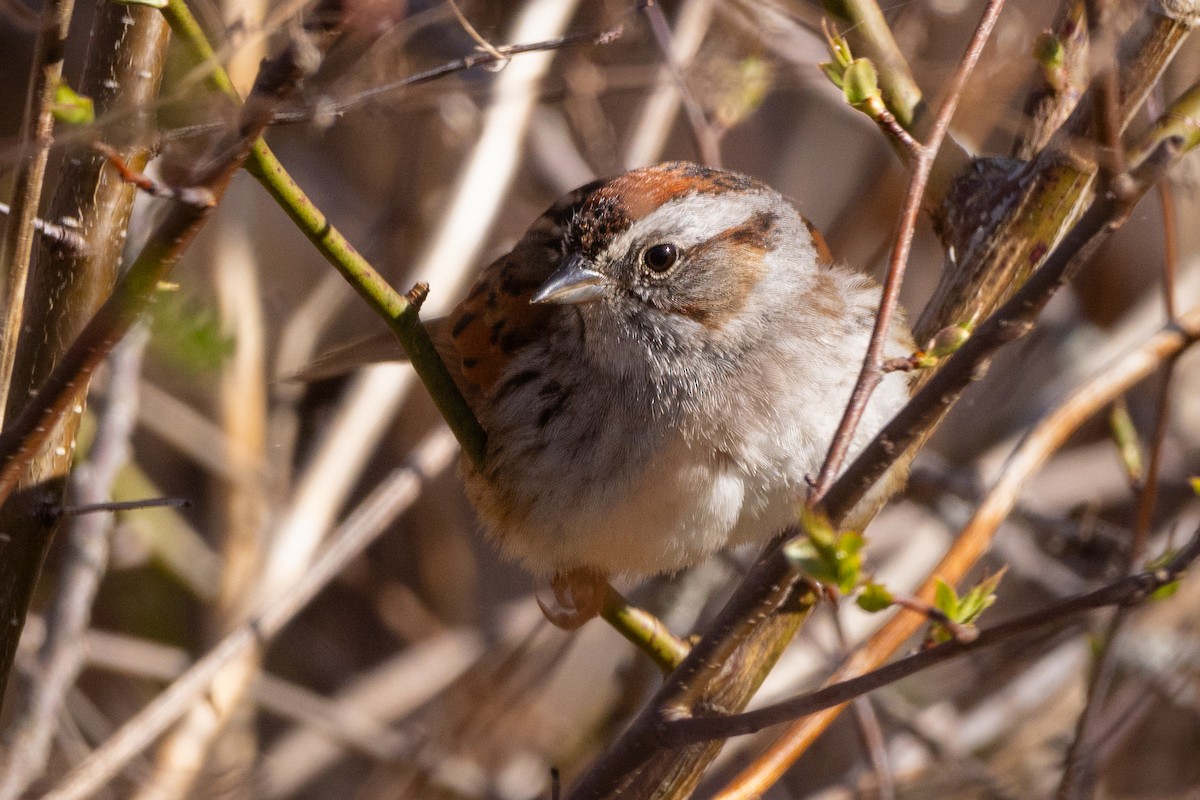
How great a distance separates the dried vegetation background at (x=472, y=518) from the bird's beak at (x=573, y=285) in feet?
1.76

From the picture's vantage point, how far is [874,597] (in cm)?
137

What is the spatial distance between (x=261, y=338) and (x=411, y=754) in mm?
1420

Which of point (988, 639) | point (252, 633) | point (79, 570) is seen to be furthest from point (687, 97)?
point (988, 639)

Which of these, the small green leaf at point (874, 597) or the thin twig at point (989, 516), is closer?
the small green leaf at point (874, 597)

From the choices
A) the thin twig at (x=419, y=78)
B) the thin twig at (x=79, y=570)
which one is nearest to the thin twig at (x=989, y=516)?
the thin twig at (x=419, y=78)

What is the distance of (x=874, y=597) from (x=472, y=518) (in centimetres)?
393

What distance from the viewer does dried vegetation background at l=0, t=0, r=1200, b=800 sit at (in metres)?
3.28

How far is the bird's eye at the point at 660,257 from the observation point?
8.46ft

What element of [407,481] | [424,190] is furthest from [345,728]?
[424,190]

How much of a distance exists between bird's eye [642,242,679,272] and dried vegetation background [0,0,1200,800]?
0.59 m

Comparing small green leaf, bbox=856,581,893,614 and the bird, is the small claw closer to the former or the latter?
the bird

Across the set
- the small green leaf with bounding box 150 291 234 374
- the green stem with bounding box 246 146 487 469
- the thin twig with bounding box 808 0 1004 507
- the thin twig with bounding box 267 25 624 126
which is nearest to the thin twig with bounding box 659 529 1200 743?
the thin twig with bounding box 808 0 1004 507

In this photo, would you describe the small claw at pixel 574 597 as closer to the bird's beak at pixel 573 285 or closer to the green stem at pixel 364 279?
the bird's beak at pixel 573 285

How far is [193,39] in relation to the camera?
148cm
